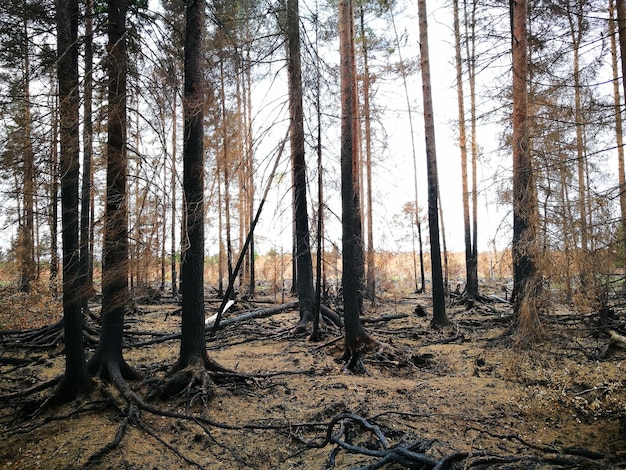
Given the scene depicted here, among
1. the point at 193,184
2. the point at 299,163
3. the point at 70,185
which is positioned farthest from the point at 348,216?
the point at 70,185

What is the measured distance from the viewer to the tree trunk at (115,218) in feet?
16.3

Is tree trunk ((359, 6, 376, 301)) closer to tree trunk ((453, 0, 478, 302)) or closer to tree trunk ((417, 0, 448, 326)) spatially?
tree trunk ((453, 0, 478, 302))

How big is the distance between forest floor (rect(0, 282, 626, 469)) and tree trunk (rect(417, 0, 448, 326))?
8.34 feet

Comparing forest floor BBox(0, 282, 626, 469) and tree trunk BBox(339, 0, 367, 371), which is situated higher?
tree trunk BBox(339, 0, 367, 371)

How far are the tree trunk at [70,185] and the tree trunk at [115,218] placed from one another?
43 cm

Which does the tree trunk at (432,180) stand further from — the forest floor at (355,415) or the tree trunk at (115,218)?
the tree trunk at (115,218)

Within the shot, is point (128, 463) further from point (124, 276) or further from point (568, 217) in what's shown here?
point (568, 217)

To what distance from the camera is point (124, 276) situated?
201 inches

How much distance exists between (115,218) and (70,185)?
2.03 ft

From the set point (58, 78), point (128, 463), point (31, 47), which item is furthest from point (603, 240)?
point (31, 47)

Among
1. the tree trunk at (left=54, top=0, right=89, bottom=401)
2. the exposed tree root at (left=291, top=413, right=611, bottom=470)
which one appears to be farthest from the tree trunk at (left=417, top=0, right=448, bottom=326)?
the tree trunk at (left=54, top=0, right=89, bottom=401)

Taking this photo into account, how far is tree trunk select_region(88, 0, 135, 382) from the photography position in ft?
16.3

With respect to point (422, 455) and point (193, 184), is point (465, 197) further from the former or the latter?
point (422, 455)

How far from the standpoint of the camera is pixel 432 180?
1000 cm
